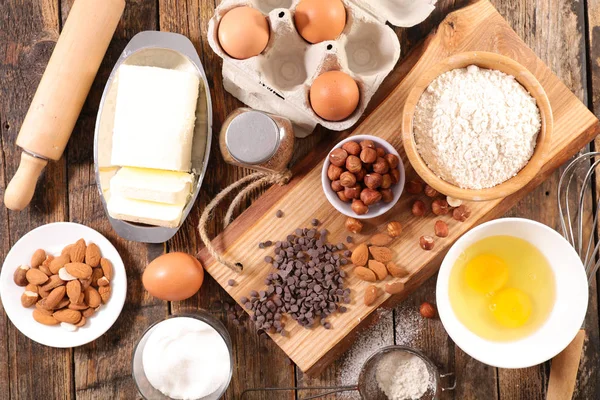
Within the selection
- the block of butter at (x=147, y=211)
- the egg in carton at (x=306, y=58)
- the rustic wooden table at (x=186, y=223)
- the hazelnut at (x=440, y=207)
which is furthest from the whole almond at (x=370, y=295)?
the block of butter at (x=147, y=211)

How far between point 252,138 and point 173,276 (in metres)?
0.38

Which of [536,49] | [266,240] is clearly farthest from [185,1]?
[536,49]

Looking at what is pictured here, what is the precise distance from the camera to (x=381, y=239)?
4.28ft

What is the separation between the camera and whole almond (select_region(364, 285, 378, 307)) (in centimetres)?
128

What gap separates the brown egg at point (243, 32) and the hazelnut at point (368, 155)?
0.31m

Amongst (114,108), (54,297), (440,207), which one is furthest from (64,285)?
(440,207)

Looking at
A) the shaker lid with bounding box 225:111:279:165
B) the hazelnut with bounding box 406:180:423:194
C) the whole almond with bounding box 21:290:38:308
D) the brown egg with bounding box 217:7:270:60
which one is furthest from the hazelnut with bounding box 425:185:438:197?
the whole almond with bounding box 21:290:38:308

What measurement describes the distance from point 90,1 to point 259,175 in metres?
0.57

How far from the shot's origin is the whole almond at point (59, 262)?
4.57ft

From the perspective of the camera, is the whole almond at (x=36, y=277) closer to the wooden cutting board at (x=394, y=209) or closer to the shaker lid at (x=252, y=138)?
the wooden cutting board at (x=394, y=209)

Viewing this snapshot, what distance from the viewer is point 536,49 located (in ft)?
4.56

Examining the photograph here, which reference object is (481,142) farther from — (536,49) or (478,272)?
(536,49)

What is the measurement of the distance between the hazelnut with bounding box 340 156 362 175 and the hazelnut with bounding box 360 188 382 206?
5 centimetres

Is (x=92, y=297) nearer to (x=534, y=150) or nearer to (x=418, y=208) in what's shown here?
(x=418, y=208)
